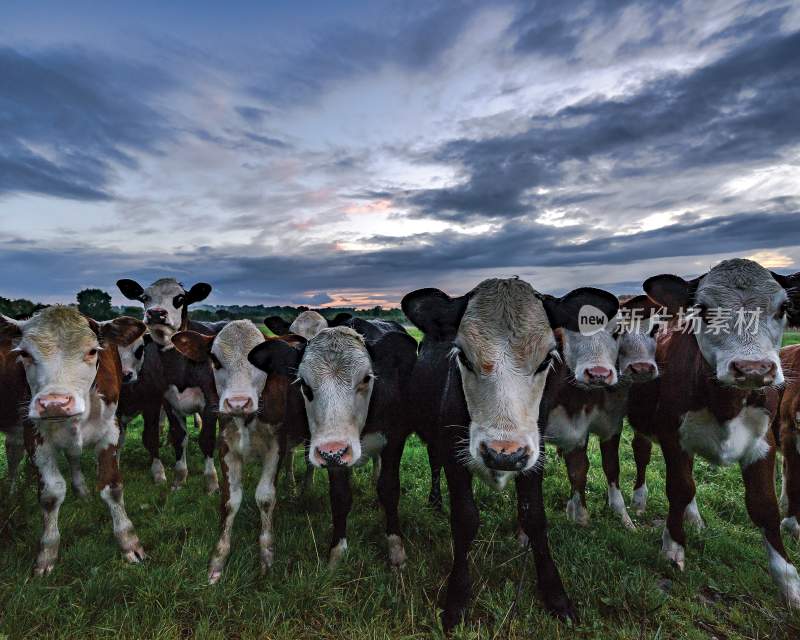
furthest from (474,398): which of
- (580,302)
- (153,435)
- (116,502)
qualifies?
(153,435)

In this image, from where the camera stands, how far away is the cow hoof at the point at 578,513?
5.58 m

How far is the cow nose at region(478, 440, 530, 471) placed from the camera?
9.97 ft

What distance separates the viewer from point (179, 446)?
287 inches

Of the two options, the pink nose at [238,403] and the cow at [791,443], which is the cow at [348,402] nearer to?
the pink nose at [238,403]

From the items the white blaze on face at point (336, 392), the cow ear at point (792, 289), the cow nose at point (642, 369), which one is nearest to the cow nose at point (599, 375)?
the cow nose at point (642, 369)

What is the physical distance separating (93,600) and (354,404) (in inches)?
102

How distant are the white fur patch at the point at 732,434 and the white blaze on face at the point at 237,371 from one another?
13.6 feet

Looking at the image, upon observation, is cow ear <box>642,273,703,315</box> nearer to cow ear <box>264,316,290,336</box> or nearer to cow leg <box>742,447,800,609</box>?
cow leg <box>742,447,800,609</box>

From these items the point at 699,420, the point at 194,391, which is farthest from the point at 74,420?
the point at 699,420

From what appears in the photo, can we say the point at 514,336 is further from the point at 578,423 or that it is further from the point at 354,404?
the point at 578,423

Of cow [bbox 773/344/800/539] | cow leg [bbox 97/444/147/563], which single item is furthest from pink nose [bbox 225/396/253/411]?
Answer: cow [bbox 773/344/800/539]

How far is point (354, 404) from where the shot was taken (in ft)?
14.1

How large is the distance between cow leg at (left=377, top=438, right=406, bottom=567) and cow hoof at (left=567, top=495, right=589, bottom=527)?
220 centimetres

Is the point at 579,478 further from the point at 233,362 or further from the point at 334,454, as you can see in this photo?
the point at 233,362
